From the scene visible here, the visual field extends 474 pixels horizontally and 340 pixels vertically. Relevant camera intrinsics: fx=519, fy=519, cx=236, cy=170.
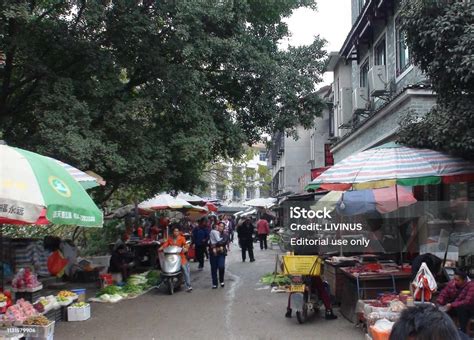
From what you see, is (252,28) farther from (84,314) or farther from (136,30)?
(84,314)

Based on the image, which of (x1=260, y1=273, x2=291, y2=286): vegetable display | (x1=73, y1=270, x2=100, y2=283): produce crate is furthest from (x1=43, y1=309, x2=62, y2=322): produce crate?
(x1=260, y1=273, x2=291, y2=286): vegetable display

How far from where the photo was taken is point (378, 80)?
49.8 ft

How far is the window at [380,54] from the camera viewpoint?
16.3 metres

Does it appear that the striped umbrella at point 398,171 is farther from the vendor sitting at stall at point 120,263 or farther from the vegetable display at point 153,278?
the vendor sitting at stall at point 120,263

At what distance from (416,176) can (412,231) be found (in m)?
3.02

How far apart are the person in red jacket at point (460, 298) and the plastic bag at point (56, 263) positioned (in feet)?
32.0

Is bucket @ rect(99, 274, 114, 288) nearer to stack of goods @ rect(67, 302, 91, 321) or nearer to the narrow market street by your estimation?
the narrow market street

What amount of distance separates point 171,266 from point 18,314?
5.98m

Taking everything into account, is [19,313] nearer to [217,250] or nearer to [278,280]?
[217,250]

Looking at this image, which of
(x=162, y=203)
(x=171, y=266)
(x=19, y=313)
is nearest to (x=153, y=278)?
(x=171, y=266)

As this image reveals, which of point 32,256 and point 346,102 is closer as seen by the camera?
point 32,256

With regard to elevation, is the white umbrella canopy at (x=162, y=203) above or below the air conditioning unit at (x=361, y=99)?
below

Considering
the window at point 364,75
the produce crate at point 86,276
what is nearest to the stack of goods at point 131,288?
the produce crate at point 86,276

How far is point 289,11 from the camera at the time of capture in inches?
628
